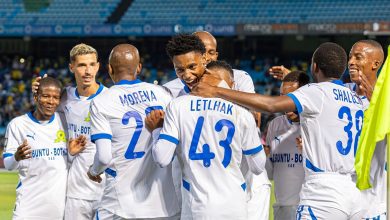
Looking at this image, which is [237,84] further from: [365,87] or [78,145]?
[78,145]

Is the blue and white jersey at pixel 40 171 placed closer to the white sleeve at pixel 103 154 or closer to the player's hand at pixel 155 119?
the white sleeve at pixel 103 154

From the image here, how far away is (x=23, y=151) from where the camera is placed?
7.04 meters

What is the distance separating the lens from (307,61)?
3175 cm

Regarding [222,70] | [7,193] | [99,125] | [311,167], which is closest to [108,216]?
[99,125]

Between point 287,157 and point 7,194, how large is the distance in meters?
11.0

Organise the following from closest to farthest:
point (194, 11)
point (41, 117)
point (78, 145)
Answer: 1. point (78, 145)
2. point (41, 117)
3. point (194, 11)

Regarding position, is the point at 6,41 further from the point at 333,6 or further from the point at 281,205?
the point at 281,205

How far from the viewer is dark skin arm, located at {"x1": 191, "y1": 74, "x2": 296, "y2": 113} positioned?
217 inches

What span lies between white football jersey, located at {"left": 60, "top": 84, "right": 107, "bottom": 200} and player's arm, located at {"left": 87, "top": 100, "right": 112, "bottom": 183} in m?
1.41

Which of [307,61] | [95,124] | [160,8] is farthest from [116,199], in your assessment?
[160,8]

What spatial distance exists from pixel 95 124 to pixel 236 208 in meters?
1.15

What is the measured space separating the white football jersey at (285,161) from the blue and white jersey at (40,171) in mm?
1821

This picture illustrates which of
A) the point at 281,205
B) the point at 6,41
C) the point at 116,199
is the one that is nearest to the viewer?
the point at 116,199

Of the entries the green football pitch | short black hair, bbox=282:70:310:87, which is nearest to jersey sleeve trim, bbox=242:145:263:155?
short black hair, bbox=282:70:310:87
